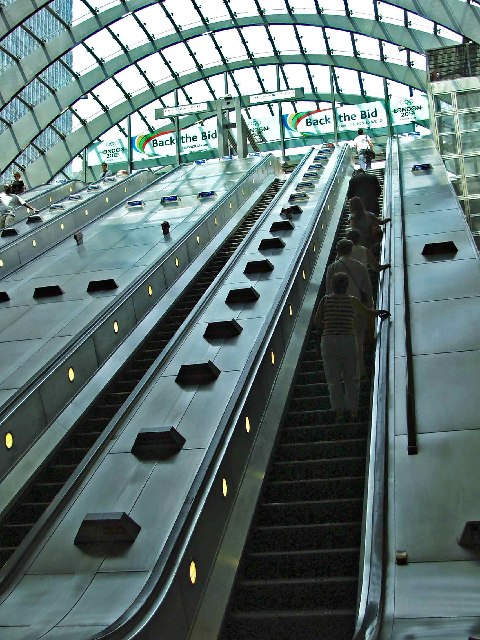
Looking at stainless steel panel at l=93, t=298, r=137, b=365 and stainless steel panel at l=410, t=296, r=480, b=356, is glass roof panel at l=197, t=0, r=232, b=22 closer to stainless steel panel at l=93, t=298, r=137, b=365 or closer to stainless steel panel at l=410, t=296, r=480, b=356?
stainless steel panel at l=93, t=298, r=137, b=365

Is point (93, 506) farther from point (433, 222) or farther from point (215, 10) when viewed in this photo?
point (215, 10)

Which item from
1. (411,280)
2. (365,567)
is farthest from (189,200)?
(365,567)

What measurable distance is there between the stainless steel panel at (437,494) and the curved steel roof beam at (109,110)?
39.6m

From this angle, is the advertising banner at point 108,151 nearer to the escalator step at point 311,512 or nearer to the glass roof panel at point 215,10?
the glass roof panel at point 215,10

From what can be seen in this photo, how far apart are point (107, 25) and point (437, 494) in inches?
1600

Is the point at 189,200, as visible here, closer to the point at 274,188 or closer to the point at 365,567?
the point at 274,188

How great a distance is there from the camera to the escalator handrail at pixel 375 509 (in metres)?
4.96

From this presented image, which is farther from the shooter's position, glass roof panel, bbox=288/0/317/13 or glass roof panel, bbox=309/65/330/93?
glass roof panel, bbox=309/65/330/93

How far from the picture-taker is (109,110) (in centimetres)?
4884

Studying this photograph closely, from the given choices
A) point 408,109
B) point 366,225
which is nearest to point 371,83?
point 408,109

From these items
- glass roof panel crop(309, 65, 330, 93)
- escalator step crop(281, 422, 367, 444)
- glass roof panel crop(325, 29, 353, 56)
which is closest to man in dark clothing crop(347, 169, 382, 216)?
escalator step crop(281, 422, 367, 444)

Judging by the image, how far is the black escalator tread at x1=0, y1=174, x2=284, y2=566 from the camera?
27.1 ft

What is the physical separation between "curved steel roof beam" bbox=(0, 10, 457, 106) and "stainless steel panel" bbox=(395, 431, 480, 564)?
3571 cm

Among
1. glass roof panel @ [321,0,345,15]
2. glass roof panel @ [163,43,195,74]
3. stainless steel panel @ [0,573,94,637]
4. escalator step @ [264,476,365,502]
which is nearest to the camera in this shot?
stainless steel panel @ [0,573,94,637]
